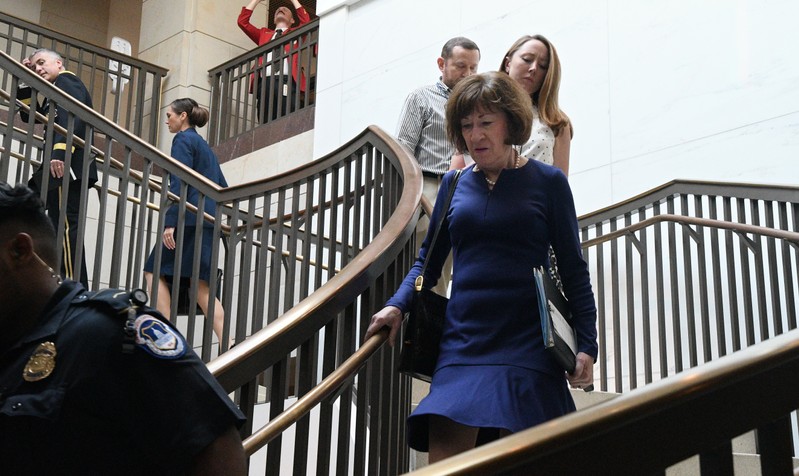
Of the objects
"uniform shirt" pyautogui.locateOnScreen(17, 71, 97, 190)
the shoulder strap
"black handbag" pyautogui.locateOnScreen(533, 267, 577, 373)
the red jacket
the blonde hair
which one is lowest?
"black handbag" pyautogui.locateOnScreen(533, 267, 577, 373)

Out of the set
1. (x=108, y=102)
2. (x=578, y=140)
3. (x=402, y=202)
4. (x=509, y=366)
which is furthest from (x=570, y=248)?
(x=108, y=102)

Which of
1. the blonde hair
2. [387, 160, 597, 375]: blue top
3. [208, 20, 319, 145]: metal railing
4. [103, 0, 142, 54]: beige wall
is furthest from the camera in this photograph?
[103, 0, 142, 54]: beige wall

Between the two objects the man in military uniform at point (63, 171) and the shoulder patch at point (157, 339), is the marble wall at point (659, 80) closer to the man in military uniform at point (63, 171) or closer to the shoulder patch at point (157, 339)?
the man in military uniform at point (63, 171)

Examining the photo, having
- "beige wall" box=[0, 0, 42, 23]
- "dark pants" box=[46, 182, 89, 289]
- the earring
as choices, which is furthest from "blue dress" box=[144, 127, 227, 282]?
"beige wall" box=[0, 0, 42, 23]

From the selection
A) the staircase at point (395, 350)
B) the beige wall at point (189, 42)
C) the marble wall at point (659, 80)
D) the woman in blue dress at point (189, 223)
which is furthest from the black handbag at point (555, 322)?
the beige wall at point (189, 42)

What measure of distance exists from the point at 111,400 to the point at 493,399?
3.34ft

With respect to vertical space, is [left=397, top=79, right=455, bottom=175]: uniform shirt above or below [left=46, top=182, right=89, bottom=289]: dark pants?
above

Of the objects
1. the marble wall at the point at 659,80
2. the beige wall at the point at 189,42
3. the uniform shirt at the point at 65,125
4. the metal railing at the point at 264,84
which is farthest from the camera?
the beige wall at the point at 189,42

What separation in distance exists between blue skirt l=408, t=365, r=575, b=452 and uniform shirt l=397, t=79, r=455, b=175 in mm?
1939

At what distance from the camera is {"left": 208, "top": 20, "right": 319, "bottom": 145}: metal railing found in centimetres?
973

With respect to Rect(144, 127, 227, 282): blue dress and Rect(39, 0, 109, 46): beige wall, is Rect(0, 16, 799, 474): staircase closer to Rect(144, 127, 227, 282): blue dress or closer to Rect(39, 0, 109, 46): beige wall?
Rect(144, 127, 227, 282): blue dress

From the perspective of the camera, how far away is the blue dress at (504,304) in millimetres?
2201

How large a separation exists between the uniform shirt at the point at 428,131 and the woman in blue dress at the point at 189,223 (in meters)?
1.40

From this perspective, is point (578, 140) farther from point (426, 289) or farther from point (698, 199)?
point (426, 289)
